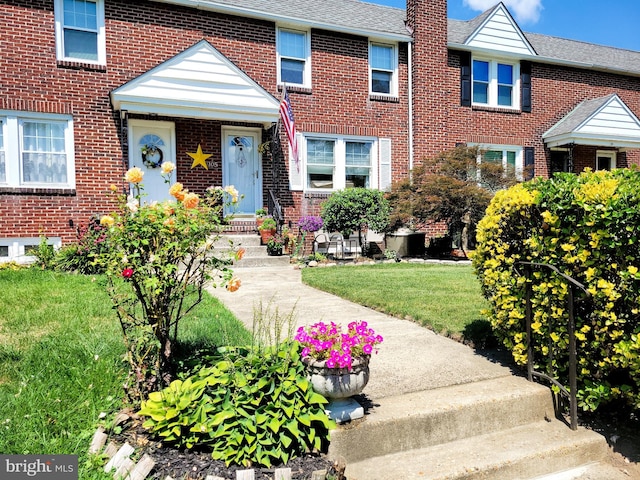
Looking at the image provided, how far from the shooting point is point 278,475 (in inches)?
93.8

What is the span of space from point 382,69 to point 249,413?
12.9 metres

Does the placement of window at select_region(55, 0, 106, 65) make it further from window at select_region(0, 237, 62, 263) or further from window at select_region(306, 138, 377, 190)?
window at select_region(306, 138, 377, 190)

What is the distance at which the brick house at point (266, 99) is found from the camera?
10.2 metres

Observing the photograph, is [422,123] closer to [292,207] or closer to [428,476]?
[292,207]

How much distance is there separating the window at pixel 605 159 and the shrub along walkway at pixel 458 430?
16577mm

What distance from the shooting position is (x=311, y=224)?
456 inches

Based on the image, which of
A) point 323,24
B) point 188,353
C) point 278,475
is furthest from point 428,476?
point 323,24

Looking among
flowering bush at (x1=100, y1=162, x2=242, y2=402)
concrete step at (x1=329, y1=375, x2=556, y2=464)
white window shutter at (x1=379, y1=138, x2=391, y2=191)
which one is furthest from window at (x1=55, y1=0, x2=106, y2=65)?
concrete step at (x1=329, y1=375, x2=556, y2=464)

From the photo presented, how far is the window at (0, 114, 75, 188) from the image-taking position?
10016 millimetres

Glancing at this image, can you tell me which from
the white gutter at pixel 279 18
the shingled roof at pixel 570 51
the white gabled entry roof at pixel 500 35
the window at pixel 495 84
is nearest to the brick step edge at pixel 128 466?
the white gutter at pixel 279 18

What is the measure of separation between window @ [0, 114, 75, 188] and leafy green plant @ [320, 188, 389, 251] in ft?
19.8

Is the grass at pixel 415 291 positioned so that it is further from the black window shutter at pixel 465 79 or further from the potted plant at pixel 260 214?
the black window shutter at pixel 465 79

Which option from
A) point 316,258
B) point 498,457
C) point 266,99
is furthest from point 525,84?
point 498,457

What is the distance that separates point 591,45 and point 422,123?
10.1m
